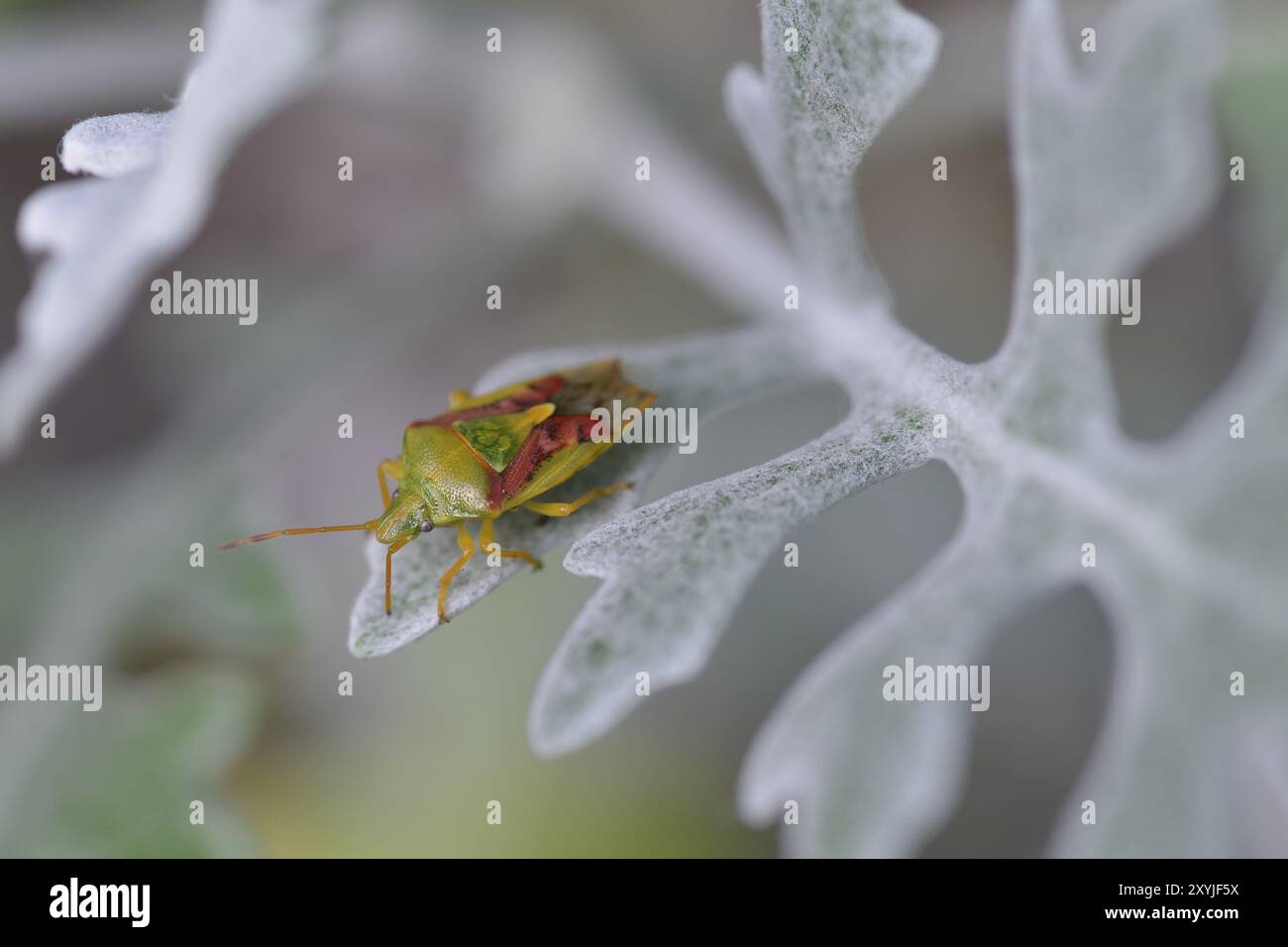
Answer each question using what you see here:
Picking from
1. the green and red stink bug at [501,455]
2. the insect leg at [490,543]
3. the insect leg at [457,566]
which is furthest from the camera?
the green and red stink bug at [501,455]

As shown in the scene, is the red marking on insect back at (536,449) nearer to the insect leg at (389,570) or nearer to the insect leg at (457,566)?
the insect leg at (457,566)

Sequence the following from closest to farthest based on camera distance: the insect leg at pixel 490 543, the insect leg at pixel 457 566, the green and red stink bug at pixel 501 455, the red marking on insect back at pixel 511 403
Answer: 1. the insect leg at pixel 457 566
2. the insect leg at pixel 490 543
3. the green and red stink bug at pixel 501 455
4. the red marking on insect back at pixel 511 403

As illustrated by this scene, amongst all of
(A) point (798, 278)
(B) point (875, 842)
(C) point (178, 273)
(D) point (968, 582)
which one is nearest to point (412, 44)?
(C) point (178, 273)

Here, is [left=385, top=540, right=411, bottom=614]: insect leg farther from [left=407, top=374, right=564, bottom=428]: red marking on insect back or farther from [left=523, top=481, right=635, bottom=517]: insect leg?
[left=407, top=374, right=564, bottom=428]: red marking on insect back

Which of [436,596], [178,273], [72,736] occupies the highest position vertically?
[178,273]

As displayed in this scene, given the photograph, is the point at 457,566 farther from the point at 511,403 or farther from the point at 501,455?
the point at 511,403

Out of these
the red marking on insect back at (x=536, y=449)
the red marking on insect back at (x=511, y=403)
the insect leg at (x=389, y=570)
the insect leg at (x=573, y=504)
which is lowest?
the insect leg at (x=389, y=570)

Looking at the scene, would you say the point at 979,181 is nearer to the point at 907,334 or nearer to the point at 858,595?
the point at 858,595

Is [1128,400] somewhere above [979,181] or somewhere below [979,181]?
below

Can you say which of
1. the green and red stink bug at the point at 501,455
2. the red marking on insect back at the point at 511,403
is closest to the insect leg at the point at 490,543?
the green and red stink bug at the point at 501,455
